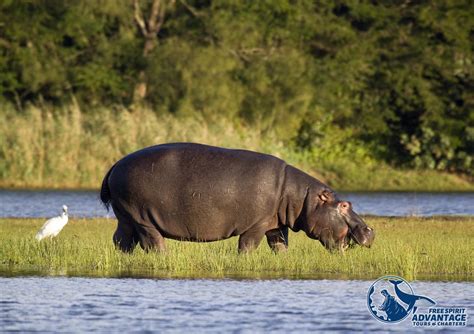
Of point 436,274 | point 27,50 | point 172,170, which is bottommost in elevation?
point 436,274

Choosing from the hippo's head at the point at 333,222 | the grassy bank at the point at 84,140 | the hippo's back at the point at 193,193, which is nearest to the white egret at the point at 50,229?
the hippo's back at the point at 193,193

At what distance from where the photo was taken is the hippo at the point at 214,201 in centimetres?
1359

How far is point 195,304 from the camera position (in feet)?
35.6

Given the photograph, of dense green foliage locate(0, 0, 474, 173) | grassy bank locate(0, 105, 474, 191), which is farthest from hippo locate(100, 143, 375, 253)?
dense green foliage locate(0, 0, 474, 173)

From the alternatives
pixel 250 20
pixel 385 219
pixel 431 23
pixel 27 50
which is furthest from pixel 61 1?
pixel 385 219

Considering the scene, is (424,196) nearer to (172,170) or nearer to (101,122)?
(101,122)

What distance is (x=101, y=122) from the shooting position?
3031cm

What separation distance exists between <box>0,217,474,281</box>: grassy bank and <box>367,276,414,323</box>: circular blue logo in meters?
0.72

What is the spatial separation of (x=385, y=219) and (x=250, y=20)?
17318mm

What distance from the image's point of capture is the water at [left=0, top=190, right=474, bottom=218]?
2184cm

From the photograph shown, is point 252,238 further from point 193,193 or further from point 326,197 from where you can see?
point 326,197

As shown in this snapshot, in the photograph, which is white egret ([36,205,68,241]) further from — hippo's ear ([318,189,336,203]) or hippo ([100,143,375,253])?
hippo's ear ([318,189,336,203])

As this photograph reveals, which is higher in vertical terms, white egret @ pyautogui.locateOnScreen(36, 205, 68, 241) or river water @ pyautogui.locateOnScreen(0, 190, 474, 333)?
white egret @ pyautogui.locateOnScreen(36, 205, 68, 241)

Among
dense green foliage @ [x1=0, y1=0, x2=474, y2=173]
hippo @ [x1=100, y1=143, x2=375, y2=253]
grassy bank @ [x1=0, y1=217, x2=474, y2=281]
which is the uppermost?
dense green foliage @ [x1=0, y1=0, x2=474, y2=173]
